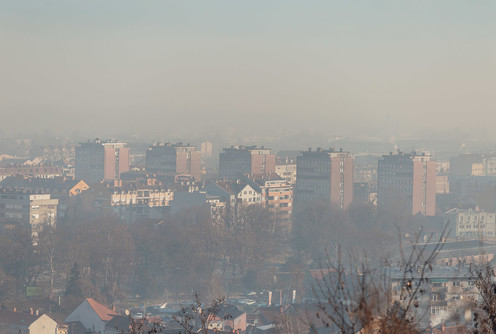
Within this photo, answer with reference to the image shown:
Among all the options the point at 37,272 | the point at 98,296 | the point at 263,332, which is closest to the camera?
the point at 263,332

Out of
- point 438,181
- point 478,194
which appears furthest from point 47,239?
point 438,181

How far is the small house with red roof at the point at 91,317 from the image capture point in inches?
614

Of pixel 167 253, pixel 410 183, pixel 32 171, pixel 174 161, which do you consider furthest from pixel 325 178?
pixel 32 171

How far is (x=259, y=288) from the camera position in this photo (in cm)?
2245

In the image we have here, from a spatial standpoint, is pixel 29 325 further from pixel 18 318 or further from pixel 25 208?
pixel 25 208

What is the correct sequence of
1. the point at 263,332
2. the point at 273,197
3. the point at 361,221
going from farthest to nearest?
the point at 273,197 < the point at 361,221 < the point at 263,332

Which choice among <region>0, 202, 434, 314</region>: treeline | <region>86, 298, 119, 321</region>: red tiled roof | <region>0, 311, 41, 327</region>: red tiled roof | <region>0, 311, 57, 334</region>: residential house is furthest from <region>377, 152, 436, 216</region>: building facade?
<region>0, 311, 57, 334</region>: residential house

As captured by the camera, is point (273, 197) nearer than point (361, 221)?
No

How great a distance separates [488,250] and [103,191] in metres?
14.7

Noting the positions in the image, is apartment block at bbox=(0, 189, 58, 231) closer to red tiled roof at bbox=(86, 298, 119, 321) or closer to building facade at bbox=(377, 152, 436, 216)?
building facade at bbox=(377, 152, 436, 216)

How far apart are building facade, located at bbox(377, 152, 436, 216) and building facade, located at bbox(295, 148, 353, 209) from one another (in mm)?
1535

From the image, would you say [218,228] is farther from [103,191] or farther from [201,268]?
[103,191]

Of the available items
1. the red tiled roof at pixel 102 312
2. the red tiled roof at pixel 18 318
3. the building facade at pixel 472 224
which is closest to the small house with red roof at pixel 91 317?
the red tiled roof at pixel 102 312

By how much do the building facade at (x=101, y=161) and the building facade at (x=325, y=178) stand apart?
43.9 feet
